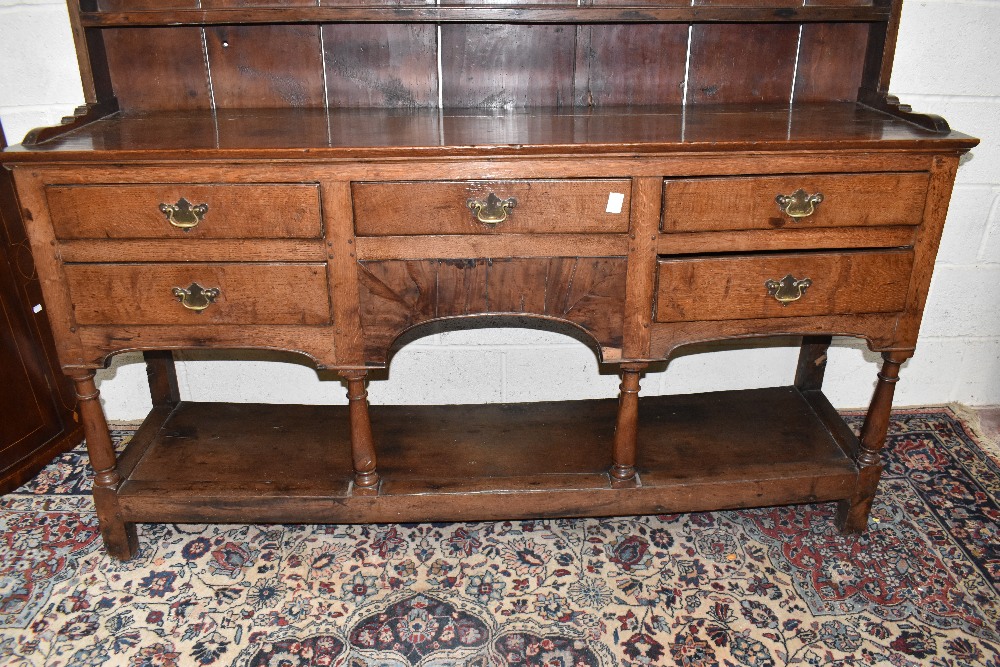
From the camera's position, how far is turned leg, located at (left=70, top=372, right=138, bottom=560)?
182cm

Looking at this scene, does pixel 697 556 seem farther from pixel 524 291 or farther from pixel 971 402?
pixel 971 402

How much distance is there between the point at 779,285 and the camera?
1702mm

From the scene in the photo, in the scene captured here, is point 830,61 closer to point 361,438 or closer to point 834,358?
point 834,358

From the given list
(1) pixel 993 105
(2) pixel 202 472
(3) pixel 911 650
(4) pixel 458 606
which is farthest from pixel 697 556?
(1) pixel 993 105

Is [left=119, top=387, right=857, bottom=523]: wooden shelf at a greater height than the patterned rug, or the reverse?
[left=119, top=387, right=857, bottom=523]: wooden shelf

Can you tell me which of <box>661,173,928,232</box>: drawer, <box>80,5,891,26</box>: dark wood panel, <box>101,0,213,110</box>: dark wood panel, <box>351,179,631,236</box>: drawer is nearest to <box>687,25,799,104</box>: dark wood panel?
<box>80,5,891,26</box>: dark wood panel

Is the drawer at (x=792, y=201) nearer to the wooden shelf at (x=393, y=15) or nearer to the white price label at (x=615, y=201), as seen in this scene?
the white price label at (x=615, y=201)

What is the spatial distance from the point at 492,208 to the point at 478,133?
0.20 metres

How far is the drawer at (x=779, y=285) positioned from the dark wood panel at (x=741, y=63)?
0.61 meters

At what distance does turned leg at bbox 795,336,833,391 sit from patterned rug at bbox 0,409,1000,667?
369mm

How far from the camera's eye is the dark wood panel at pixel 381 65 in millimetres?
1984

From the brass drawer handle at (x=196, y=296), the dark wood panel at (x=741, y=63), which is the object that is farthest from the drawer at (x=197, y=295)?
the dark wood panel at (x=741, y=63)

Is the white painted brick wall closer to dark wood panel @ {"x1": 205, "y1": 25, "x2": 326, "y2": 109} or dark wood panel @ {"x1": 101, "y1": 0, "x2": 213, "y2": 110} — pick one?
dark wood panel @ {"x1": 101, "y1": 0, "x2": 213, "y2": 110}

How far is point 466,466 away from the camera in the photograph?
2.01 m
